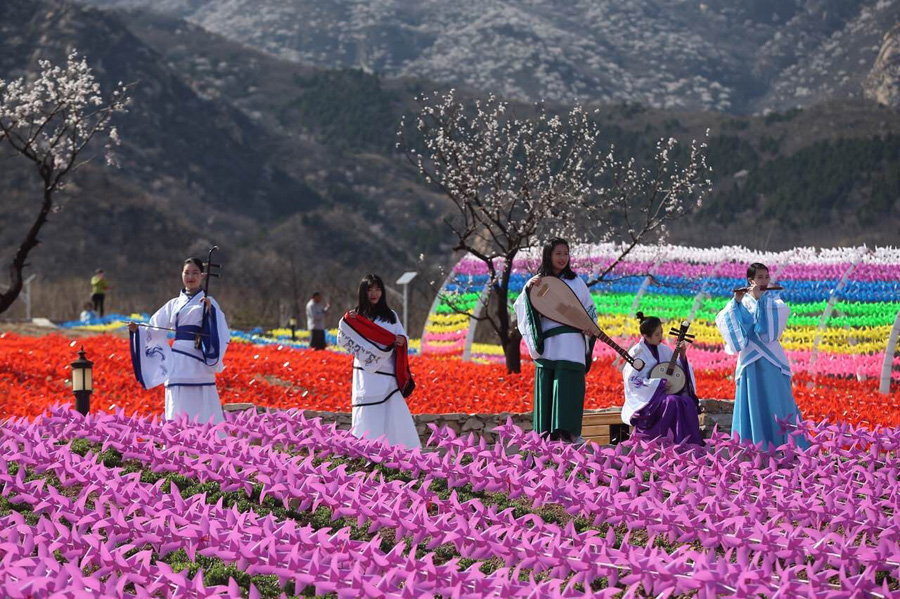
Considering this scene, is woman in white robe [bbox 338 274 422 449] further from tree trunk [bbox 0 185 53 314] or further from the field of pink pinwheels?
tree trunk [bbox 0 185 53 314]

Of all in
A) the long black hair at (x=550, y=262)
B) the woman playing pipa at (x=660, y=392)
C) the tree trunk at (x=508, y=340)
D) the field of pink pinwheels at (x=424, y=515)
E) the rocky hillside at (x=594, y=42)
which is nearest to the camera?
the field of pink pinwheels at (x=424, y=515)

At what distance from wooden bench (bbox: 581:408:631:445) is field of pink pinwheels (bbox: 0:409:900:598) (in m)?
1.87

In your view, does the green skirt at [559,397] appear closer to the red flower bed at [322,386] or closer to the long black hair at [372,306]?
the long black hair at [372,306]

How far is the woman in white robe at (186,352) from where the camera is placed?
34.3ft

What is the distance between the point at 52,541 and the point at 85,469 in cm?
167

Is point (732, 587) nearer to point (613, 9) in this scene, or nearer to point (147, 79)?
point (147, 79)

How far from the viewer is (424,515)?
280 inches

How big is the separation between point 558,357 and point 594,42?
17143cm

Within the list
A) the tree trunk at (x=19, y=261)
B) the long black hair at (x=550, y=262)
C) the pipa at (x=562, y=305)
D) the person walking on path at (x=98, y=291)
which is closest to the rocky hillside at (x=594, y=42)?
the person walking on path at (x=98, y=291)

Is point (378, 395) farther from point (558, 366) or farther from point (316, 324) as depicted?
point (316, 324)

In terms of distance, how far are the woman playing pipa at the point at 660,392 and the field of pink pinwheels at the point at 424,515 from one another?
36cm

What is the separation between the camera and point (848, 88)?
136 m

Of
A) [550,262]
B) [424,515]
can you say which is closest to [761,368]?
[550,262]

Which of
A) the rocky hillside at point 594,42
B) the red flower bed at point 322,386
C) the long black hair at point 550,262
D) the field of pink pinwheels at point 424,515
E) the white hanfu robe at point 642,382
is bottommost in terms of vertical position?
the field of pink pinwheels at point 424,515
